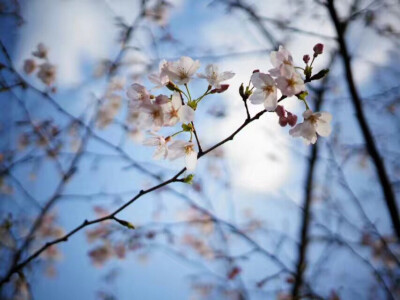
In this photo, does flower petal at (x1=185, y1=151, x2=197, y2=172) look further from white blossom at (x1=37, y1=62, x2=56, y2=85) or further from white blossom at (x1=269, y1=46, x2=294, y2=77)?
white blossom at (x1=37, y1=62, x2=56, y2=85)

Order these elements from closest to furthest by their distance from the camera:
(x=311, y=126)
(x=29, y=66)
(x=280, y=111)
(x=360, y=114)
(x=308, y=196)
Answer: (x=280, y=111)
(x=311, y=126)
(x=360, y=114)
(x=29, y=66)
(x=308, y=196)

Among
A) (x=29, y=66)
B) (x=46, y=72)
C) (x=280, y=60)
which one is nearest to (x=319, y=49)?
(x=280, y=60)

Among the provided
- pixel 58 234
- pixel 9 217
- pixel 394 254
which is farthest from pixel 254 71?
pixel 58 234

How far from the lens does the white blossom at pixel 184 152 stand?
1.11 m

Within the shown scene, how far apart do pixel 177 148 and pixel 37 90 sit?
1496 millimetres

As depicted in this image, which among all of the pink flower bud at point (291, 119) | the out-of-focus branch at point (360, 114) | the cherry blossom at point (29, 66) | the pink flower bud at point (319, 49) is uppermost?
the cherry blossom at point (29, 66)

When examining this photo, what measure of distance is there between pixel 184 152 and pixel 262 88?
46 centimetres

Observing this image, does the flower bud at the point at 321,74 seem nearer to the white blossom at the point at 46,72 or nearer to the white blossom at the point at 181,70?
the white blossom at the point at 181,70

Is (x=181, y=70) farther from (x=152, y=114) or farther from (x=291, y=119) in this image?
(x=291, y=119)

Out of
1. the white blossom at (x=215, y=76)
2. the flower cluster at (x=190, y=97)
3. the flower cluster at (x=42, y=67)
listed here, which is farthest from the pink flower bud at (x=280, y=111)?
the flower cluster at (x=42, y=67)

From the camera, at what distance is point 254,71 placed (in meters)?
1.19

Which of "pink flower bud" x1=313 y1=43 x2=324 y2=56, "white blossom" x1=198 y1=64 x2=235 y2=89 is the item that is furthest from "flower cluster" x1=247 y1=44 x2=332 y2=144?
"white blossom" x1=198 y1=64 x2=235 y2=89

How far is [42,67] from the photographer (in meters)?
3.37

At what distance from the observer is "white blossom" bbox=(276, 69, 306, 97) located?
1052 millimetres
